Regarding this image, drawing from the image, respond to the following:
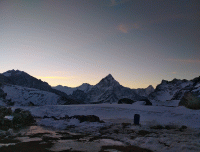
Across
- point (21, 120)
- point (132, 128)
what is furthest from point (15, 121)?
point (132, 128)

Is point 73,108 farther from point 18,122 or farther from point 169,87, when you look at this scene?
point 169,87

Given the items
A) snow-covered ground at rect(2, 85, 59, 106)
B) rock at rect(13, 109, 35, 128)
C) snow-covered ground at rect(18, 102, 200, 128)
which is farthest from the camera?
snow-covered ground at rect(2, 85, 59, 106)

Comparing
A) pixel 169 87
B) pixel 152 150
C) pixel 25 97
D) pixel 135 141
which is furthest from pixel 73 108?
pixel 169 87

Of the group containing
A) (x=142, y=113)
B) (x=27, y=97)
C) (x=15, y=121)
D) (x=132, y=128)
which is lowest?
(x=15, y=121)

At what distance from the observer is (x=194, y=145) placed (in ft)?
15.6

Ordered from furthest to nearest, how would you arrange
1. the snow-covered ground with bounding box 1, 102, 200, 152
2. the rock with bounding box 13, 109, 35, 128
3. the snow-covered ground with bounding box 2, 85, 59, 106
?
1. the snow-covered ground with bounding box 2, 85, 59, 106
2. the rock with bounding box 13, 109, 35, 128
3. the snow-covered ground with bounding box 1, 102, 200, 152

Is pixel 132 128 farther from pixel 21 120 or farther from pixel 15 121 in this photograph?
pixel 15 121

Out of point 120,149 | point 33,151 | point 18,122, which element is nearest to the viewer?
point 33,151

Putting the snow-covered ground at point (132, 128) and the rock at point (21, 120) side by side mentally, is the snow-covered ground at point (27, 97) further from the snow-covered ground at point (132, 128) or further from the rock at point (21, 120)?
the rock at point (21, 120)

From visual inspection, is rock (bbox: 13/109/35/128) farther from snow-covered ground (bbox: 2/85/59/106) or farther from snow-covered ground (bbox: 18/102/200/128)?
snow-covered ground (bbox: 2/85/59/106)

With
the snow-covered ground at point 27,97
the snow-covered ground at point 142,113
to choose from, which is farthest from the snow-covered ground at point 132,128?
the snow-covered ground at point 27,97

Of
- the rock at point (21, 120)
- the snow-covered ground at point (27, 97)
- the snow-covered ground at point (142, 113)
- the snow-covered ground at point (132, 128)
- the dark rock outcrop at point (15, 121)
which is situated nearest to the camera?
the snow-covered ground at point (132, 128)

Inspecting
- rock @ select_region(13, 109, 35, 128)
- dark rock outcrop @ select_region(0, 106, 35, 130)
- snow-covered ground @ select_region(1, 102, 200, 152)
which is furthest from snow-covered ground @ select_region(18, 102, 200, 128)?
dark rock outcrop @ select_region(0, 106, 35, 130)

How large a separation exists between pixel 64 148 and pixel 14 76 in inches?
5370
